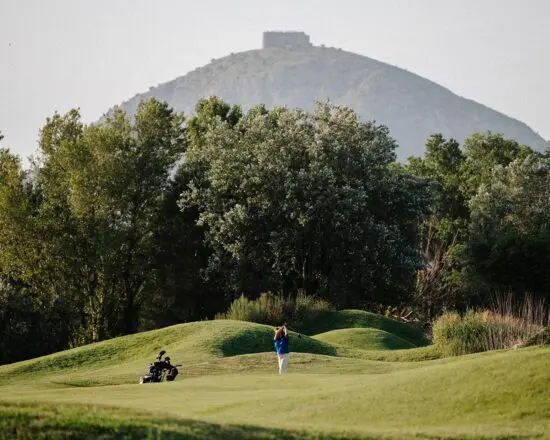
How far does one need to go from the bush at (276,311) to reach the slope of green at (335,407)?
2707 centimetres

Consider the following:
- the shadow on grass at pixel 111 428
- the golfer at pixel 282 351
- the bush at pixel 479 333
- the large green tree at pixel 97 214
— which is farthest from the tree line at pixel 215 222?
the shadow on grass at pixel 111 428

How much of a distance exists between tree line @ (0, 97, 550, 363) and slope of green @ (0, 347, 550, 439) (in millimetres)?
35121

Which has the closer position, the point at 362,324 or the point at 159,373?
the point at 159,373

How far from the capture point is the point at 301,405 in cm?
2248

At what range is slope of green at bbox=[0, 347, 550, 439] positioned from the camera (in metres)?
17.5

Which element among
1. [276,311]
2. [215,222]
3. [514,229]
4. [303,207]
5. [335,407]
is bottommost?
[335,407]

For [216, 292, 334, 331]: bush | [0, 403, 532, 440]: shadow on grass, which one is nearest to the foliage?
[216, 292, 334, 331]: bush

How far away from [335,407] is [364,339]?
27079 mm

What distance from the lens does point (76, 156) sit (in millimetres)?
62594

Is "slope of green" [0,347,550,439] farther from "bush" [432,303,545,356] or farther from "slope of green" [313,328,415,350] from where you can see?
"slope of green" [313,328,415,350]

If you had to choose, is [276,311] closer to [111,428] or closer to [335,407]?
[335,407]

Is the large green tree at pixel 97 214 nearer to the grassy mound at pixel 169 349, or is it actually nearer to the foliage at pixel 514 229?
the grassy mound at pixel 169 349

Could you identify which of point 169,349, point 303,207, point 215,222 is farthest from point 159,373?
point 303,207

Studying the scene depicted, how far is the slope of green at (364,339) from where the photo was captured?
4822 cm
